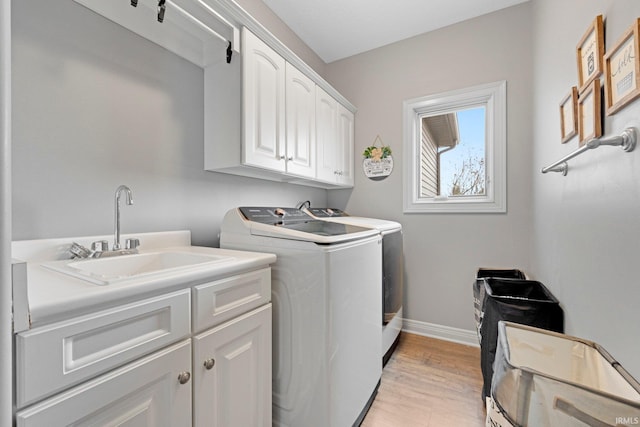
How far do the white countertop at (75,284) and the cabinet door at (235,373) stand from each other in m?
0.21

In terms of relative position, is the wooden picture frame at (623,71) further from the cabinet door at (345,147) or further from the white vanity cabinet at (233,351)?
the cabinet door at (345,147)

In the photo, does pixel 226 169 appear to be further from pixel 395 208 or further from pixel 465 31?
pixel 465 31

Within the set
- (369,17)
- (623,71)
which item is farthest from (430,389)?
(369,17)

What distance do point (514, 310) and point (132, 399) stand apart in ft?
5.10

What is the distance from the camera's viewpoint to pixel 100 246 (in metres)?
1.18

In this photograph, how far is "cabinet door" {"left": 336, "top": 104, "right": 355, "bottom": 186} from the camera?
2574mm

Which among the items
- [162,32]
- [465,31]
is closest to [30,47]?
[162,32]

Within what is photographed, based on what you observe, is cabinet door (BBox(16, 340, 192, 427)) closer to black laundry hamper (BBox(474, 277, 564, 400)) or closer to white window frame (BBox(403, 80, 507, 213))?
black laundry hamper (BBox(474, 277, 564, 400))

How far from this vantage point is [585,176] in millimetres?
1069

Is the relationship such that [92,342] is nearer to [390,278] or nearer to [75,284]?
[75,284]

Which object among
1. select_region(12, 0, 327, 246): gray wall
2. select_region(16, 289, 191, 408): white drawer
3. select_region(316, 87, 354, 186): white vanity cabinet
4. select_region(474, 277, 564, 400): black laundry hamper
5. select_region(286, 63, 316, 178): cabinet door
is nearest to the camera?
select_region(16, 289, 191, 408): white drawer

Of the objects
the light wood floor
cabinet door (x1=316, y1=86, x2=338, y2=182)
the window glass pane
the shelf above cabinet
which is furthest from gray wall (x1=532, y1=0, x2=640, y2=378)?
the shelf above cabinet

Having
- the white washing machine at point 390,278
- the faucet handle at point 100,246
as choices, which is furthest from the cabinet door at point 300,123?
the faucet handle at point 100,246

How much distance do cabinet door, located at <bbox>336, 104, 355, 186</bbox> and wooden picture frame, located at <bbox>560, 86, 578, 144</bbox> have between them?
1.57 meters
